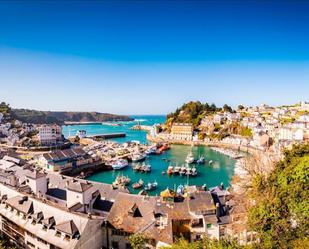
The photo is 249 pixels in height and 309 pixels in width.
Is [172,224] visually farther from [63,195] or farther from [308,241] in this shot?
[63,195]

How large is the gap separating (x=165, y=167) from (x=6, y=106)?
6936 centimetres

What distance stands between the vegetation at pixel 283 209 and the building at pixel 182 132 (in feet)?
193

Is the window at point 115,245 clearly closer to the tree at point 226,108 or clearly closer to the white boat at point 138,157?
the white boat at point 138,157

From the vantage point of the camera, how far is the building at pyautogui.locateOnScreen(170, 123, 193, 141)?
75938 mm

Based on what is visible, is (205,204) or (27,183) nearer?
(205,204)

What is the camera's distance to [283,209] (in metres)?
14.3

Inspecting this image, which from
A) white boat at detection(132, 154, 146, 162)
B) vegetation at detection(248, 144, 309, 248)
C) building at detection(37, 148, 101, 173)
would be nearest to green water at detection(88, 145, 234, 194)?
white boat at detection(132, 154, 146, 162)

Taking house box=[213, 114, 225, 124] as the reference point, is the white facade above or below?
below

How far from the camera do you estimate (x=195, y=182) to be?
3528 centimetres

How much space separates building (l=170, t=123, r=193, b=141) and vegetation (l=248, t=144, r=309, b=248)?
58831 mm

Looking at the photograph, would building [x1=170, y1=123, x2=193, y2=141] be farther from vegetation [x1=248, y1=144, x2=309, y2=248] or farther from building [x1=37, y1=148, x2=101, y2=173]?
vegetation [x1=248, y1=144, x2=309, y2=248]

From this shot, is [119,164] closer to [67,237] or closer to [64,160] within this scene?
[64,160]

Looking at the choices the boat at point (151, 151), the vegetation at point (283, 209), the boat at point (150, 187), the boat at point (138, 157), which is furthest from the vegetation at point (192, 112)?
the vegetation at point (283, 209)

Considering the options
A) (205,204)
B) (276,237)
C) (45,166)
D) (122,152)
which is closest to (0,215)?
(205,204)
